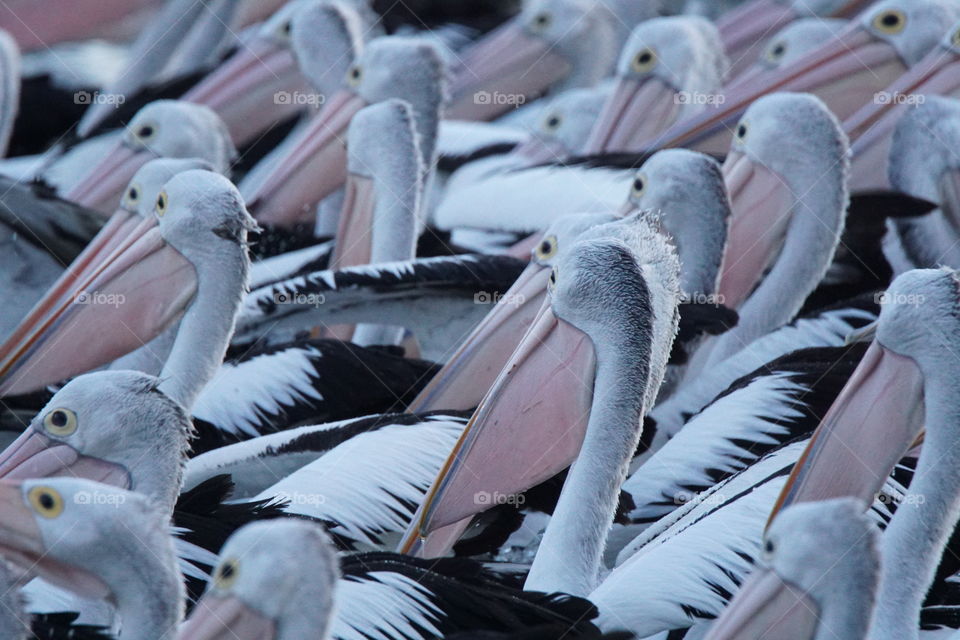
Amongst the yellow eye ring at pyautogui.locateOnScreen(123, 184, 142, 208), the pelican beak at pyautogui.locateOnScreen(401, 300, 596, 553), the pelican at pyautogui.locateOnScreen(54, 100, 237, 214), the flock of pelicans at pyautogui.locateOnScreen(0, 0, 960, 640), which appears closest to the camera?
the flock of pelicans at pyautogui.locateOnScreen(0, 0, 960, 640)

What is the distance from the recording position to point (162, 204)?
439 centimetres

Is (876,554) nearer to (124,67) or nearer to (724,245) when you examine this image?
(724,245)

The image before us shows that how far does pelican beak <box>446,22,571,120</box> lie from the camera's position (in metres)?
7.18

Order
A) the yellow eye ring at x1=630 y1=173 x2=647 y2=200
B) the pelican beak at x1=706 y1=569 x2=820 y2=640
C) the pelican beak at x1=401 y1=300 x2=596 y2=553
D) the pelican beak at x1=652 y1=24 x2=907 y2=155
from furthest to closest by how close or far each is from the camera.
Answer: the pelican beak at x1=652 y1=24 x2=907 y2=155, the yellow eye ring at x1=630 y1=173 x2=647 y2=200, the pelican beak at x1=401 y1=300 x2=596 y2=553, the pelican beak at x1=706 y1=569 x2=820 y2=640

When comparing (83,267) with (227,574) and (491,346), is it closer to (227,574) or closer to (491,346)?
(491,346)

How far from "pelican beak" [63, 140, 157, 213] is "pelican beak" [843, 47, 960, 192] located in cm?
249

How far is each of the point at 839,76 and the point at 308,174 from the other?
185cm

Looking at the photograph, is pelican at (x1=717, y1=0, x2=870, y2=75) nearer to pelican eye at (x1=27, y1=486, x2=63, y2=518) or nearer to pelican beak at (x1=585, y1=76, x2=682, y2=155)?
pelican beak at (x1=585, y1=76, x2=682, y2=155)

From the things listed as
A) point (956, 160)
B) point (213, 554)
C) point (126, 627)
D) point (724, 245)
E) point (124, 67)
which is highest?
point (124, 67)

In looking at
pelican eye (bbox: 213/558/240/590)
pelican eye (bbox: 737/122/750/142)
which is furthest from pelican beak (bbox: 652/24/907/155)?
pelican eye (bbox: 213/558/240/590)

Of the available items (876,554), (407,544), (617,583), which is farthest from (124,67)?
(876,554)

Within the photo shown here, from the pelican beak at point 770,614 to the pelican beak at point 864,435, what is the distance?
0.59 m

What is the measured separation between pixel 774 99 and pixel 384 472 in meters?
1.69

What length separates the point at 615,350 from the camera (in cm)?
363
